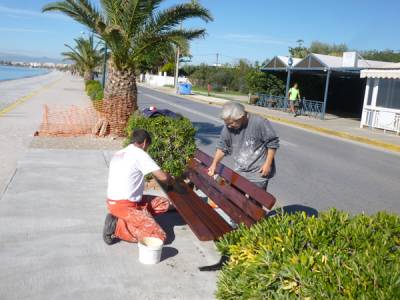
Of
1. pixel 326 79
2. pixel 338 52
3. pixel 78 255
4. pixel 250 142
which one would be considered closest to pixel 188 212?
pixel 250 142

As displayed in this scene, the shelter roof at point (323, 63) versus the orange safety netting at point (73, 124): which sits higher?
the shelter roof at point (323, 63)

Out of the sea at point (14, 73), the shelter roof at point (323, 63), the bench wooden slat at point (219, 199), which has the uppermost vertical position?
the shelter roof at point (323, 63)

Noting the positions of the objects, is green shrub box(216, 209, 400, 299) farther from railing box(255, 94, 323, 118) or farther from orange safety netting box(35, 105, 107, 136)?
railing box(255, 94, 323, 118)

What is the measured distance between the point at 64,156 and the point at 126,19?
484 cm

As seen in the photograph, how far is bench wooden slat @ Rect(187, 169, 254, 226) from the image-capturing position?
411 centimetres

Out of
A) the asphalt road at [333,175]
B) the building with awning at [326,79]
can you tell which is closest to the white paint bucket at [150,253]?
the asphalt road at [333,175]

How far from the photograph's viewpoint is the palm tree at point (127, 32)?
12.3m

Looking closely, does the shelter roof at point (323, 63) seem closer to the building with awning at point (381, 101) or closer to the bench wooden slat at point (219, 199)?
the building with awning at point (381, 101)

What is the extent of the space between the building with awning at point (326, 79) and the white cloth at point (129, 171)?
21.6 m

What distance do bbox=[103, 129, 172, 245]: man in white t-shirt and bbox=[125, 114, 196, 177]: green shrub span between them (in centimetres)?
234

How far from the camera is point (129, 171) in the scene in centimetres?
468

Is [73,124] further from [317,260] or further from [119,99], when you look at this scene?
[317,260]

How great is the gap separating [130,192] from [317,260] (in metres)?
2.71

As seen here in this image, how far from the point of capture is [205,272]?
166 inches
